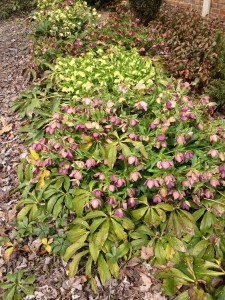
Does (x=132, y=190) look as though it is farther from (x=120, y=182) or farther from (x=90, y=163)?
(x=90, y=163)

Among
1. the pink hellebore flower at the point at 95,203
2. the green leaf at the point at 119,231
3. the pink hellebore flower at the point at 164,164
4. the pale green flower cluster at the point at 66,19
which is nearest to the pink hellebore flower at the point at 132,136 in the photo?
the pink hellebore flower at the point at 164,164

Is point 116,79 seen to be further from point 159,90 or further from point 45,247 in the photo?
point 45,247

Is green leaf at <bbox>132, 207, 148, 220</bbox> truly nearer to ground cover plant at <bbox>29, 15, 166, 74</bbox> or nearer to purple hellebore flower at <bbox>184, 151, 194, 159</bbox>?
purple hellebore flower at <bbox>184, 151, 194, 159</bbox>

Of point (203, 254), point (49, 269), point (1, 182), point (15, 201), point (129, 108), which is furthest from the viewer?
point (1, 182)

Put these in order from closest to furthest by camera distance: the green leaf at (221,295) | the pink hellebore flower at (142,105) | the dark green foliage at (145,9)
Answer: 1. the green leaf at (221,295)
2. the pink hellebore flower at (142,105)
3. the dark green foliage at (145,9)

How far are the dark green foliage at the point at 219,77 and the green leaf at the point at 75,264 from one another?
6.83ft

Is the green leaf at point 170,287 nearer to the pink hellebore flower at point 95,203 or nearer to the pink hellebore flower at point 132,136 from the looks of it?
the pink hellebore flower at point 95,203

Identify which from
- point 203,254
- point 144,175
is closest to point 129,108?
point 144,175

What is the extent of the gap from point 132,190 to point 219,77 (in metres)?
2.08

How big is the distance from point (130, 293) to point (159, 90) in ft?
4.97

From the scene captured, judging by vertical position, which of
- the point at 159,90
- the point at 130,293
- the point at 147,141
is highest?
the point at 159,90

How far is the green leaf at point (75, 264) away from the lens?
2293 mm

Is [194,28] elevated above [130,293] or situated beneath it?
elevated above

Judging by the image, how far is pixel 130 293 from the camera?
2281mm
